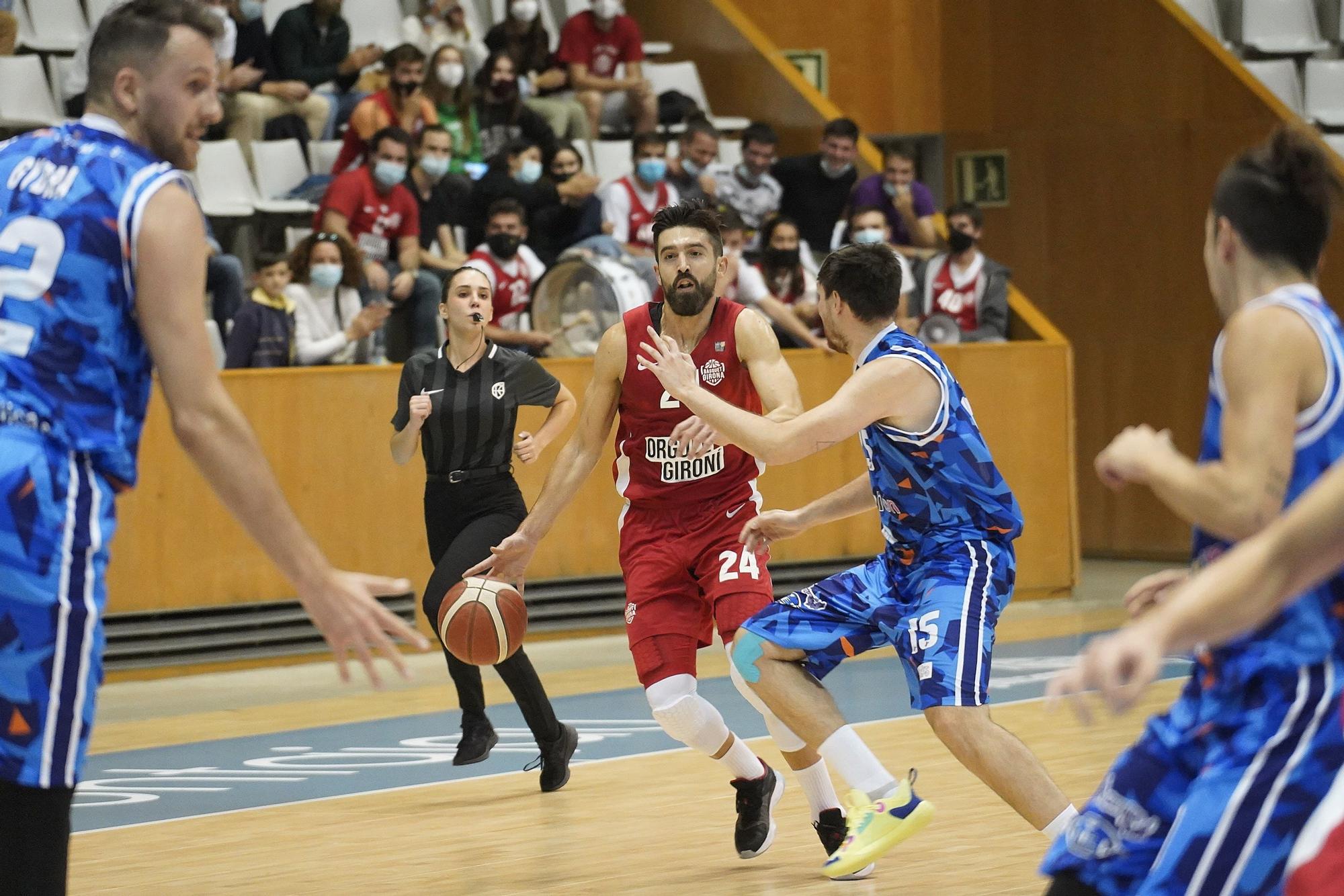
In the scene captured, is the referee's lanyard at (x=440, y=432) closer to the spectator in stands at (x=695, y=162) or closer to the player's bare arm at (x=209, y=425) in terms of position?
the player's bare arm at (x=209, y=425)

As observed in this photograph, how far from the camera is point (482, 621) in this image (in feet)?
21.5

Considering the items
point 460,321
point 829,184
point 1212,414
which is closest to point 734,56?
point 829,184

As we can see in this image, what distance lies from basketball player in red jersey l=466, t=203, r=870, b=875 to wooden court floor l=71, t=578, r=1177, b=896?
1.14ft

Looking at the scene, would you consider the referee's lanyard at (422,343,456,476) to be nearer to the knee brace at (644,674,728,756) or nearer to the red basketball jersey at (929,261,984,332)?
the knee brace at (644,674,728,756)

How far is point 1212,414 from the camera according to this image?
9.92ft

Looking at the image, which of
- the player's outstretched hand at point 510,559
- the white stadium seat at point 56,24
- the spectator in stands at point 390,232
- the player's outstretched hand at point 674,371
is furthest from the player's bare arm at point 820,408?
the white stadium seat at point 56,24

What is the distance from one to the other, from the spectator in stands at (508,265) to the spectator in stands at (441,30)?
2.40 meters

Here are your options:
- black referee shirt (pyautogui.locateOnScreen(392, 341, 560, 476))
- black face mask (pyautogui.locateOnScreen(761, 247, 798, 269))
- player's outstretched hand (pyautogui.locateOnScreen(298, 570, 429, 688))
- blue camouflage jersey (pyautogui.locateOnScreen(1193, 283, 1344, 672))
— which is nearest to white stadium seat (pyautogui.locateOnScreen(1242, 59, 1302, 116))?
black face mask (pyautogui.locateOnScreen(761, 247, 798, 269))

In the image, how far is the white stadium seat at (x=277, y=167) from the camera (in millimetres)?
12477

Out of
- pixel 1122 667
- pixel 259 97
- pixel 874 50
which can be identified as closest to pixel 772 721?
pixel 1122 667

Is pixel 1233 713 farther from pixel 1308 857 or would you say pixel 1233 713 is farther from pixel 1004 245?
pixel 1004 245

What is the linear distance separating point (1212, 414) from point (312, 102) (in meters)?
10.6

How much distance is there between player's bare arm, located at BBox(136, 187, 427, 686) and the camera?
291 centimetres

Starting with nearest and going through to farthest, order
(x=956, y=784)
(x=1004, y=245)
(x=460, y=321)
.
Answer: (x=956, y=784) → (x=460, y=321) → (x=1004, y=245)
